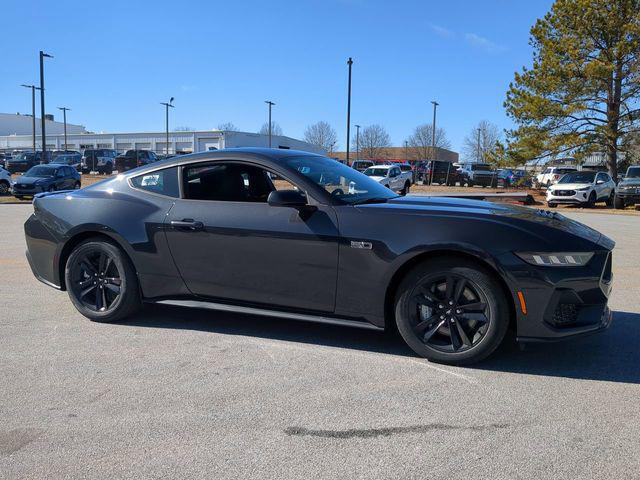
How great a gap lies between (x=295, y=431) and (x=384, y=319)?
4.33ft

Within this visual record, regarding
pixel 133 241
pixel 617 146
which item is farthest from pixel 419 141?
pixel 133 241

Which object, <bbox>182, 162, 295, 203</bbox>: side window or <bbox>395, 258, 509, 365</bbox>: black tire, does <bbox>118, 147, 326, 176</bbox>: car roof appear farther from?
<bbox>395, 258, 509, 365</bbox>: black tire

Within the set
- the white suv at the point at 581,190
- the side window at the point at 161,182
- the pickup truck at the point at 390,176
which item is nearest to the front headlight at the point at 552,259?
the side window at the point at 161,182

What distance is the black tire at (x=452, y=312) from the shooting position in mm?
3803

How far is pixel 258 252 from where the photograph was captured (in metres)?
4.34

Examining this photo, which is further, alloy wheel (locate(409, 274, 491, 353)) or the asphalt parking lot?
alloy wheel (locate(409, 274, 491, 353))

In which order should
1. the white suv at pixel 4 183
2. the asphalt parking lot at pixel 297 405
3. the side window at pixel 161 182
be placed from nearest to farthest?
1. the asphalt parking lot at pixel 297 405
2. the side window at pixel 161 182
3. the white suv at pixel 4 183

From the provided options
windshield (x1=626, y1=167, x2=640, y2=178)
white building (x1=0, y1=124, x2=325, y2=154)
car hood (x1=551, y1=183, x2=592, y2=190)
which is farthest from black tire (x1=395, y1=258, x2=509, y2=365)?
white building (x1=0, y1=124, x2=325, y2=154)

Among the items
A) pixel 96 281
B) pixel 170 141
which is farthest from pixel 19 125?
pixel 96 281

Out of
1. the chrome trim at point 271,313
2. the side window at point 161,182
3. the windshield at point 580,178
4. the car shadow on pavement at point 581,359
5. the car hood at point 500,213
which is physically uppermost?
the windshield at point 580,178

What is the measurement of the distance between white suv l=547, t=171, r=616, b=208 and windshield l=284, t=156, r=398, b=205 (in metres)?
21.9

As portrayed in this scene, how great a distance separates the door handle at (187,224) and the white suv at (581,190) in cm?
2309

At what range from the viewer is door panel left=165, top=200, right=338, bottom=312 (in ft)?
13.7

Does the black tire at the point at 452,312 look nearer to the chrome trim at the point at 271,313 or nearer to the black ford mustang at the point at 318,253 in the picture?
the black ford mustang at the point at 318,253
